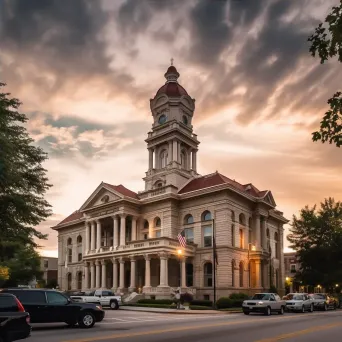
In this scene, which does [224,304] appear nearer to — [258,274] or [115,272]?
[258,274]

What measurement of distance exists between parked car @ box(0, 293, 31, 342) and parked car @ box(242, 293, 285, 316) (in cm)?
2311

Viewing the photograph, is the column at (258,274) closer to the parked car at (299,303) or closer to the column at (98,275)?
the parked car at (299,303)

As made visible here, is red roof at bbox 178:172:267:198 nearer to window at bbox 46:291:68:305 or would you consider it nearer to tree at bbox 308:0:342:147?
window at bbox 46:291:68:305

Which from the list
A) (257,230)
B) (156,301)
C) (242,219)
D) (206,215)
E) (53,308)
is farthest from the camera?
(257,230)

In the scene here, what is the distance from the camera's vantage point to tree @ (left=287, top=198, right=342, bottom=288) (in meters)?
62.2

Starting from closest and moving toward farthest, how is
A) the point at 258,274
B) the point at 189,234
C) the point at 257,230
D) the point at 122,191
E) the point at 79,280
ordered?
the point at 258,274 < the point at 189,234 < the point at 257,230 < the point at 122,191 < the point at 79,280

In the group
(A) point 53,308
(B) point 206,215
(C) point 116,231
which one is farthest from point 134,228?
(A) point 53,308

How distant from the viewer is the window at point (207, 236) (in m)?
55.3

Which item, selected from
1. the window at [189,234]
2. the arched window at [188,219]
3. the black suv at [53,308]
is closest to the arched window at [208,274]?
the window at [189,234]

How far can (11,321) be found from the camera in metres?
12.1

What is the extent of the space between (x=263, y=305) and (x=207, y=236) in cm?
2368

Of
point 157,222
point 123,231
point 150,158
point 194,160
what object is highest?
point 150,158

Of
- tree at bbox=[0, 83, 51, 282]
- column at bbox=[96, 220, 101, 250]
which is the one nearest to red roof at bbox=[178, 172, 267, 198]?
column at bbox=[96, 220, 101, 250]

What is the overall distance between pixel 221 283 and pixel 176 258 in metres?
6.16
